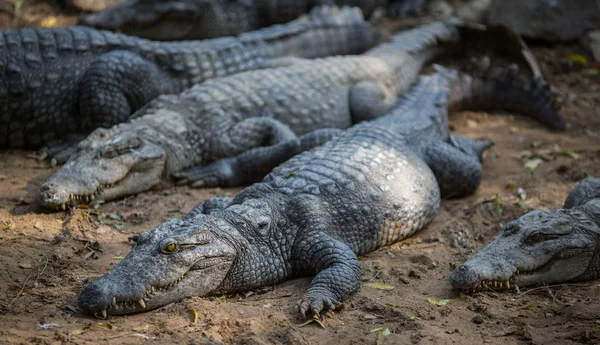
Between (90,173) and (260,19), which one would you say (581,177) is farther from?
(260,19)

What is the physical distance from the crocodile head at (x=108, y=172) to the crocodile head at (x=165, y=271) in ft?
4.89

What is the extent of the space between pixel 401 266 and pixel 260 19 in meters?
6.05

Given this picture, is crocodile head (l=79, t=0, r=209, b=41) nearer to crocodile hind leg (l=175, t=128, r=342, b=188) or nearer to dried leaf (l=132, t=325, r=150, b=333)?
crocodile hind leg (l=175, t=128, r=342, b=188)

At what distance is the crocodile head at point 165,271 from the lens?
368 centimetres

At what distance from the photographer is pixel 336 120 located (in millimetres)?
7023

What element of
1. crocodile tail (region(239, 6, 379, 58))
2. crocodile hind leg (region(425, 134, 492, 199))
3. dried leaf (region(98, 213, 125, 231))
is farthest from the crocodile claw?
crocodile tail (region(239, 6, 379, 58))

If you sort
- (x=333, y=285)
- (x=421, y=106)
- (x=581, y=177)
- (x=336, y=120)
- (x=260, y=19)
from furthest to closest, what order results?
(x=260, y=19) → (x=336, y=120) → (x=421, y=106) → (x=581, y=177) → (x=333, y=285)

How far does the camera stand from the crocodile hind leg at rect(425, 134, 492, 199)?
5.81 m

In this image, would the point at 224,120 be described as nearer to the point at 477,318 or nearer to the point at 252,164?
the point at 252,164

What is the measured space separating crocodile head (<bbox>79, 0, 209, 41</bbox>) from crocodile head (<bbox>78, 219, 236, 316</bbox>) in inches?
196

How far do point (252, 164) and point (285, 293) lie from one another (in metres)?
2.05

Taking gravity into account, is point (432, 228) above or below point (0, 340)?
below

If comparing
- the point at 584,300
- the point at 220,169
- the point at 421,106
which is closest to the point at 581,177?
the point at 421,106

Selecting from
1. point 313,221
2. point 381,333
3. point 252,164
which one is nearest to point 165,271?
point 313,221
